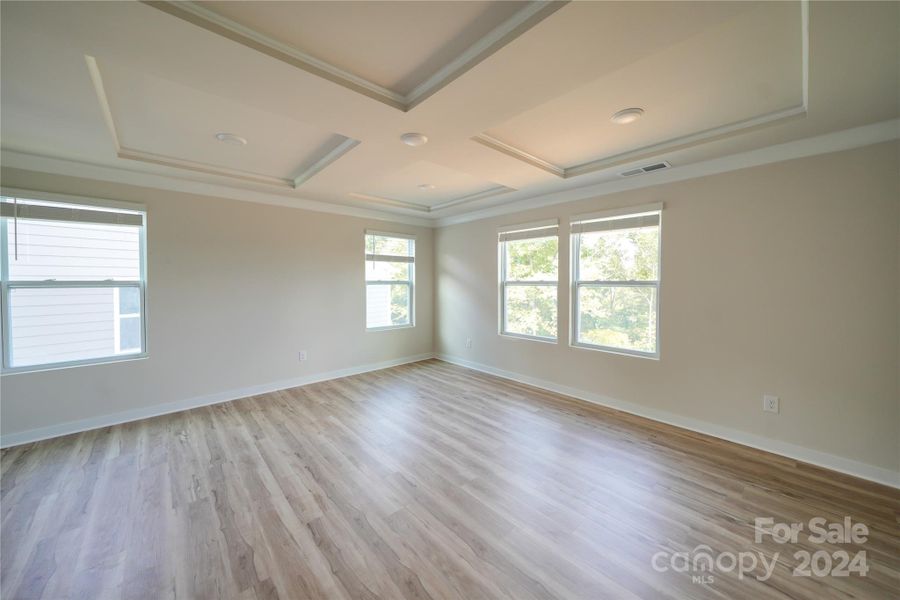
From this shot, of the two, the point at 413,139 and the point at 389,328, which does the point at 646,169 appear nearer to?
the point at 413,139

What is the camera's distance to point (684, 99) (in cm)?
205

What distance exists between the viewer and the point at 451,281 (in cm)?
545

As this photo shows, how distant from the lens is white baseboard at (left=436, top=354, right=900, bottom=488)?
227cm

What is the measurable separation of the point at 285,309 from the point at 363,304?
43.1 inches

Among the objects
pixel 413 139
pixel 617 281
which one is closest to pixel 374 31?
pixel 413 139

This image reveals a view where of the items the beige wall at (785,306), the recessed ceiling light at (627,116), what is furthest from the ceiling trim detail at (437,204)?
the recessed ceiling light at (627,116)

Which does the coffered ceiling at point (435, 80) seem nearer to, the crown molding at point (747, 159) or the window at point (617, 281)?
the crown molding at point (747, 159)

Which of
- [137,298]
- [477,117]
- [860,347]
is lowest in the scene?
[860,347]

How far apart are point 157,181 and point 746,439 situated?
5991 mm

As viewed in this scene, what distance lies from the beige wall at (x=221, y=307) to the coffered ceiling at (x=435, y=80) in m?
0.68

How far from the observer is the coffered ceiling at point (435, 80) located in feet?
4.47

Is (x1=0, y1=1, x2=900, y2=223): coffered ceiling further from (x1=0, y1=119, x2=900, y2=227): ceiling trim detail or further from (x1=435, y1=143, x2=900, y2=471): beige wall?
(x1=435, y1=143, x2=900, y2=471): beige wall

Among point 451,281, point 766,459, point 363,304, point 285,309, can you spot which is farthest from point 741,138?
point 285,309

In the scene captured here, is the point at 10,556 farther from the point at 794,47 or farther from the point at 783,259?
the point at 783,259
